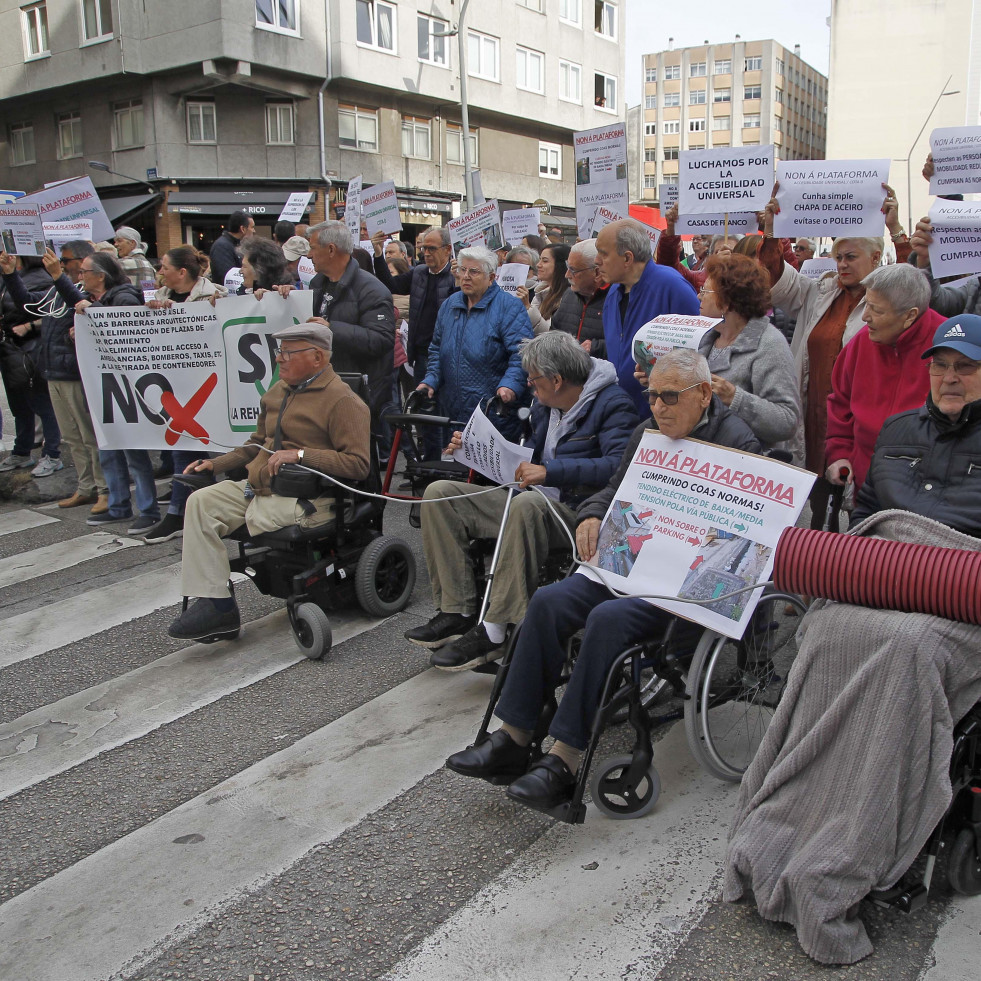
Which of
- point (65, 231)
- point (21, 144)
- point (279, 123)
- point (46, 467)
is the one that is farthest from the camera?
point (21, 144)

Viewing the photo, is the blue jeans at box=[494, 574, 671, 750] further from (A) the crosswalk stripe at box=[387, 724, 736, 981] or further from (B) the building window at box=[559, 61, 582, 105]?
(B) the building window at box=[559, 61, 582, 105]

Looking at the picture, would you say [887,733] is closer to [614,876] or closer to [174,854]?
[614,876]

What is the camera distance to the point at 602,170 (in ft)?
26.3

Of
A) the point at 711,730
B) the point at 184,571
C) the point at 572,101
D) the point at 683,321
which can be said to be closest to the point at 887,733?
the point at 711,730

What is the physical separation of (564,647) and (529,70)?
35.9 metres

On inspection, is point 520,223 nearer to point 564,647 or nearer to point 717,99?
point 564,647

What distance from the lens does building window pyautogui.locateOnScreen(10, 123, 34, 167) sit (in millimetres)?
31422

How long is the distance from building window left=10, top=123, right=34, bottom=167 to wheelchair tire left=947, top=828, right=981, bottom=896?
35111 mm

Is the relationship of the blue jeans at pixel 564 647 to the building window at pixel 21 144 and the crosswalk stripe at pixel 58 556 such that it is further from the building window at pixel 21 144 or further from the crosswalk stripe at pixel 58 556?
the building window at pixel 21 144

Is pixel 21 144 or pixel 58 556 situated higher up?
pixel 21 144

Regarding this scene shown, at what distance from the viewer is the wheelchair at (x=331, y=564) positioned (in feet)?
15.5

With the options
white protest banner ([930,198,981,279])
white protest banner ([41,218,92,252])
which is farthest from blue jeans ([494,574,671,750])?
white protest banner ([41,218,92,252])

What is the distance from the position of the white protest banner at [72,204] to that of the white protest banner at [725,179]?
5.92 metres

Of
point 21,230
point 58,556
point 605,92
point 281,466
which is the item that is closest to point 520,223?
point 21,230
